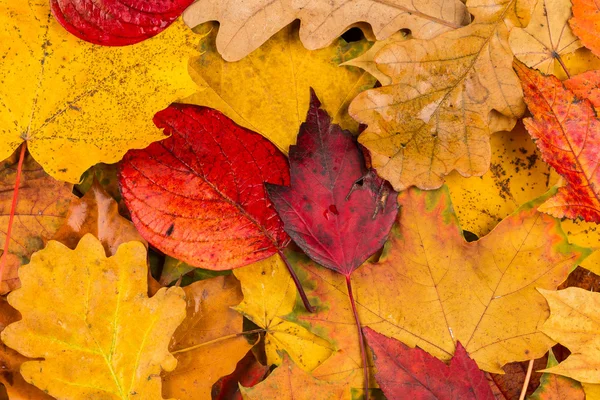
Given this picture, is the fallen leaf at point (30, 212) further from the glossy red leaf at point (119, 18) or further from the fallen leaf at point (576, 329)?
the fallen leaf at point (576, 329)

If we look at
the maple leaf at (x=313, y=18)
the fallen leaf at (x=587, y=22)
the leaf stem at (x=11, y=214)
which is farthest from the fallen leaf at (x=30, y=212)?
the fallen leaf at (x=587, y=22)

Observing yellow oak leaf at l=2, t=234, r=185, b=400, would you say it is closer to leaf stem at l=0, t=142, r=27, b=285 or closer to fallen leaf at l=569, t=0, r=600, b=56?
leaf stem at l=0, t=142, r=27, b=285

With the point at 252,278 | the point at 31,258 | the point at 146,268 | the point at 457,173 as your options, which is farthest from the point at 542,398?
the point at 31,258

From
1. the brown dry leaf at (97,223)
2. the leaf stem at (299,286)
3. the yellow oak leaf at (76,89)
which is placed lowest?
the leaf stem at (299,286)

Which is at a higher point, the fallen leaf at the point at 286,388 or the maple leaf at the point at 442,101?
the maple leaf at the point at 442,101

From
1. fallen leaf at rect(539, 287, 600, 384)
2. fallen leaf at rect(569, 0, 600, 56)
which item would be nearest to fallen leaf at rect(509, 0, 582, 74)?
fallen leaf at rect(569, 0, 600, 56)

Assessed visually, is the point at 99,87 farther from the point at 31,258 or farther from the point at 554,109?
the point at 554,109
